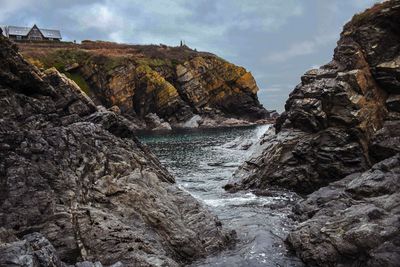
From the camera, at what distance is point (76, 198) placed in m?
23.6

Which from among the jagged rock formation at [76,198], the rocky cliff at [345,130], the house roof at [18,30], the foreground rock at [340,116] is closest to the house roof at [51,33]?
the house roof at [18,30]

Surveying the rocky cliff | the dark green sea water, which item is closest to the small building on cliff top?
the dark green sea water

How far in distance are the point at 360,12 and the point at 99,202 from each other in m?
43.6

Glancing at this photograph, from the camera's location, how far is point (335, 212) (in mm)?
26266

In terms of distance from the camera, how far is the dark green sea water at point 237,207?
2430 centimetres

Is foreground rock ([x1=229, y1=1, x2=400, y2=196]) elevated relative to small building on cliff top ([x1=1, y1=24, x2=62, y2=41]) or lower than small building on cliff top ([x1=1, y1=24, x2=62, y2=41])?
lower

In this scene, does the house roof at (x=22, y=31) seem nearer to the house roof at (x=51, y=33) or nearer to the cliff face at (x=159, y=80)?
the house roof at (x=51, y=33)

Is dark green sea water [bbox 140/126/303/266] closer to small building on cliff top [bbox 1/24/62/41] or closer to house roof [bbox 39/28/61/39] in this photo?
small building on cliff top [bbox 1/24/62/41]

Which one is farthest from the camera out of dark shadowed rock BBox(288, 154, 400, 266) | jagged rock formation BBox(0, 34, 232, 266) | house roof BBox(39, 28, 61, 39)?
house roof BBox(39, 28, 61, 39)

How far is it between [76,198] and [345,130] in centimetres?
2891

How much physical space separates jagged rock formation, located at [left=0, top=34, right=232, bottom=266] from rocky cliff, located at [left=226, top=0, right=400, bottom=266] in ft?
34.8

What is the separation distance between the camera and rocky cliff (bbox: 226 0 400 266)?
31.7m

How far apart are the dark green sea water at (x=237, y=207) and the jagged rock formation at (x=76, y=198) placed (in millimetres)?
2066

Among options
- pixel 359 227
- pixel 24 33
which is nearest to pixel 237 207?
pixel 359 227
